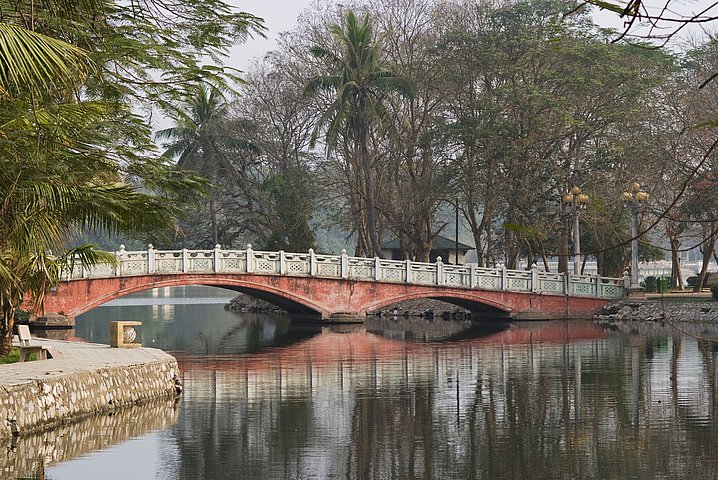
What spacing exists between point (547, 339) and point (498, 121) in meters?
14.6

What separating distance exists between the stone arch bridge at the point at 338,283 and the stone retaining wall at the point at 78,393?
2126 centimetres

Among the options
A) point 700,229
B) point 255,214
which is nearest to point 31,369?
point 700,229

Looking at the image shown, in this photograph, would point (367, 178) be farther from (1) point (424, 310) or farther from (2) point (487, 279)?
(1) point (424, 310)

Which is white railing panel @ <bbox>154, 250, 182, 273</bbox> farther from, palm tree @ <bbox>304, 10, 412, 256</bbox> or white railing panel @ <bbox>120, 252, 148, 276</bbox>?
palm tree @ <bbox>304, 10, 412, 256</bbox>

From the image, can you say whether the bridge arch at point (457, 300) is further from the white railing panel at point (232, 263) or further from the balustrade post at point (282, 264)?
the white railing panel at point (232, 263)

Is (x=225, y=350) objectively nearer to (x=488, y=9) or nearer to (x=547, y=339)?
(x=547, y=339)

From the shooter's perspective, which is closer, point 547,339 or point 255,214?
point 547,339

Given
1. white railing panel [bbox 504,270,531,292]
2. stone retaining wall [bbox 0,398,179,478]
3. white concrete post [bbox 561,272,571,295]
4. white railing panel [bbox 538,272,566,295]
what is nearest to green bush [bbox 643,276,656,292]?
white concrete post [bbox 561,272,571,295]

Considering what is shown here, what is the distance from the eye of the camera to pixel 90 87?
17.7 metres

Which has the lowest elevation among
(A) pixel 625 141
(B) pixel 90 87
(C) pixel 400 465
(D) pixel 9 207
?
(C) pixel 400 465

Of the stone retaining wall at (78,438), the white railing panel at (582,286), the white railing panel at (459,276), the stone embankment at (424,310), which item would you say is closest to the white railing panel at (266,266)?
the white railing panel at (459,276)

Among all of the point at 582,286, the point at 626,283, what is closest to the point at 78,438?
the point at 582,286

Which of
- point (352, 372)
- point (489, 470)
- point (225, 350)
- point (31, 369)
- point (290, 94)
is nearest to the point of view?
point (489, 470)

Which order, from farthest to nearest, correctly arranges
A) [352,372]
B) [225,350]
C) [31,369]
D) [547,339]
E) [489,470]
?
1. [547,339]
2. [225,350]
3. [352,372]
4. [31,369]
5. [489,470]
